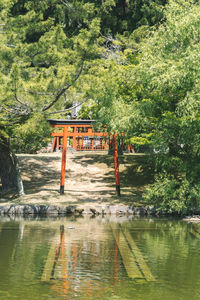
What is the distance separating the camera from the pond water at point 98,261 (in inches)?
319

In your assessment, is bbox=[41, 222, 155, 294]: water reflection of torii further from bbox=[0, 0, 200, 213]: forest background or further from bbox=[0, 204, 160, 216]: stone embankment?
bbox=[0, 204, 160, 216]: stone embankment

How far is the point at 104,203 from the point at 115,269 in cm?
1241

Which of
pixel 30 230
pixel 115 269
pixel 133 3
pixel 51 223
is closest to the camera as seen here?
pixel 115 269

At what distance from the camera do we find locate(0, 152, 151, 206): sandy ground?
75.5 feet

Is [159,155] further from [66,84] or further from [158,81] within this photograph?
[66,84]

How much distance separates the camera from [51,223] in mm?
17859

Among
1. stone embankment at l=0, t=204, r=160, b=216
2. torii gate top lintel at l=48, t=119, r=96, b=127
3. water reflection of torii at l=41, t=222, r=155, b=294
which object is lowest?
stone embankment at l=0, t=204, r=160, b=216

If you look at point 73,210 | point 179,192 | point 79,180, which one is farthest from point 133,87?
point 79,180

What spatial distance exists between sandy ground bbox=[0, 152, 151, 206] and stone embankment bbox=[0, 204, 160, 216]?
762 mm

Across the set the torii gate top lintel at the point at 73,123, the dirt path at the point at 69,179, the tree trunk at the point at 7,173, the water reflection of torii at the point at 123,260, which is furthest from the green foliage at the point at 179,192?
the tree trunk at the point at 7,173

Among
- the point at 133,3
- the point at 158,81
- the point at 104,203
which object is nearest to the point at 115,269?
the point at 158,81

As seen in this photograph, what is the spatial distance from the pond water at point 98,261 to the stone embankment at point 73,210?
9.09ft

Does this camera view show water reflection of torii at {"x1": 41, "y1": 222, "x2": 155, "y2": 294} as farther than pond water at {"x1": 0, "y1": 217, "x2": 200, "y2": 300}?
Yes

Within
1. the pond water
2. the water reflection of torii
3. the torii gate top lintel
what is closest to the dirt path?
the torii gate top lintel
